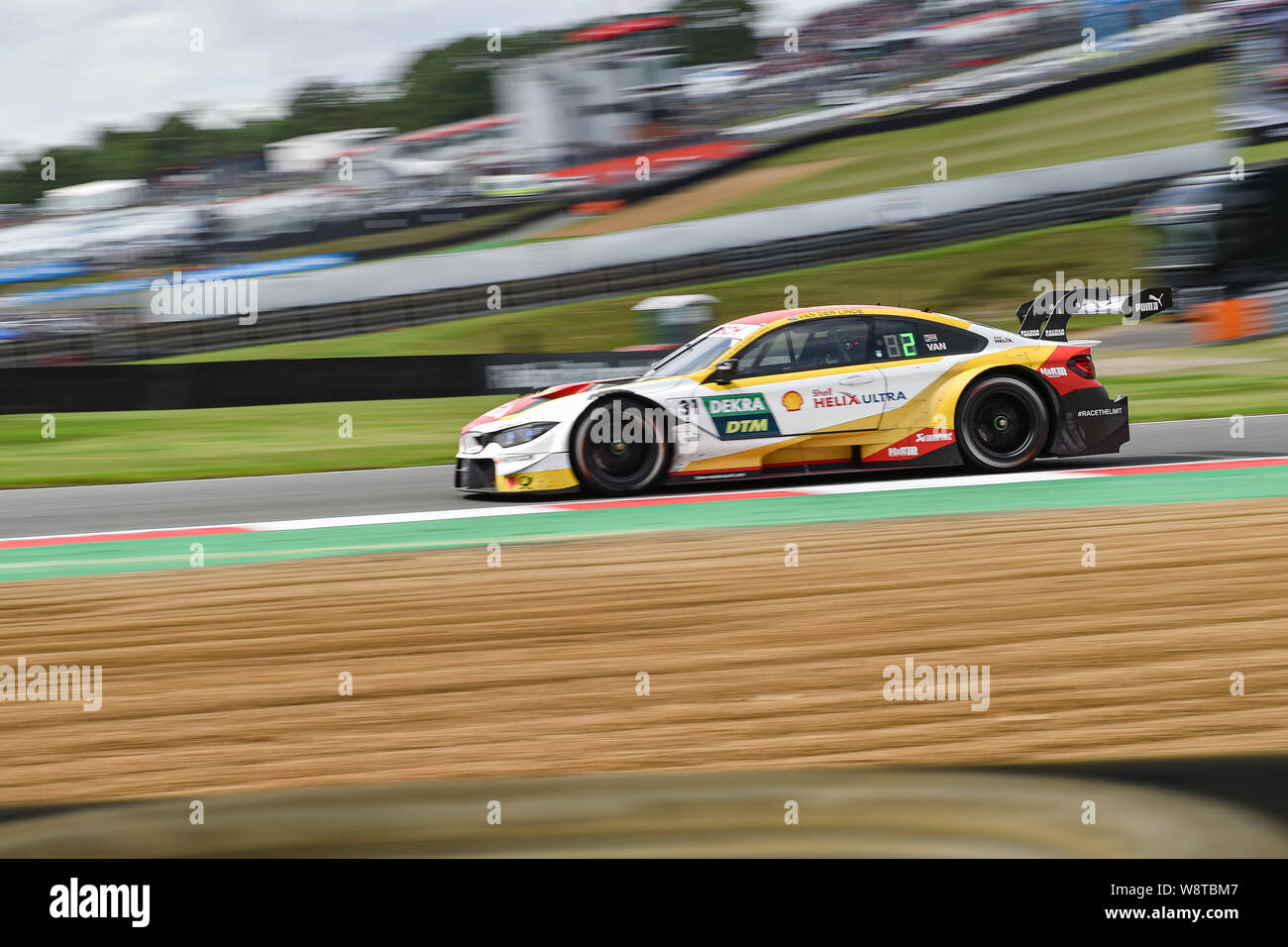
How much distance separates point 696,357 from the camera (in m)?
8.60

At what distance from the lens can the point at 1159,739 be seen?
11.5 ft

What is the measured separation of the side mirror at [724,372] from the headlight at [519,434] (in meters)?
1.10

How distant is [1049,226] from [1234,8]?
6.84m

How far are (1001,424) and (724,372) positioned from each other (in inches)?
79.6

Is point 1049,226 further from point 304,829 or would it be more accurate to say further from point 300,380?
point 304,829

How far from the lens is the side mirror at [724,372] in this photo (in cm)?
833

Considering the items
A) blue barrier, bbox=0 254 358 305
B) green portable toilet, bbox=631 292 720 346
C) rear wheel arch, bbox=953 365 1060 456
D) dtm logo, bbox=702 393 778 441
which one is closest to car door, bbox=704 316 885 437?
dtm logo, bbox=702 393 778 441

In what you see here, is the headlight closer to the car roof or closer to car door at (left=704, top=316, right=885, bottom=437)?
car door at (left=704, top=316, right=885, bottom=437)

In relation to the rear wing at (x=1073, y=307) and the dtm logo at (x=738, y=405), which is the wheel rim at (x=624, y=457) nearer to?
the dtm logo at (x=738, y=405)

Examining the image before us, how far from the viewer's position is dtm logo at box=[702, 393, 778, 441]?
27.2 feet

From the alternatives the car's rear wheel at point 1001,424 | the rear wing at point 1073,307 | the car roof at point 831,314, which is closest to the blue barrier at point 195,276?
the car roof at point 831,314

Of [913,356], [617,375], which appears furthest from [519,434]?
[617,375]

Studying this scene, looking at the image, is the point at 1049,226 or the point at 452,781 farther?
the point at 1049,226

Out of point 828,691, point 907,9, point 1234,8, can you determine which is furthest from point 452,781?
point 907,9
